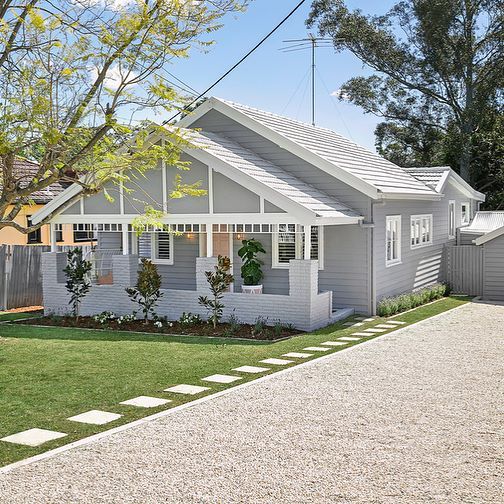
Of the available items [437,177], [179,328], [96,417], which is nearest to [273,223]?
[179,328]

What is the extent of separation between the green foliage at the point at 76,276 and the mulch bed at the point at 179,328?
41 centimetres

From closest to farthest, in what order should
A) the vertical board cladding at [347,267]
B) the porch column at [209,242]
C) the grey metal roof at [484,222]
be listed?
the porch column at [209,242]
the vertical board cladding at [347,267]
the grey metal roof at [484,222]

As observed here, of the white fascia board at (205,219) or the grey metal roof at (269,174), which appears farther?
the grey metal roof at (269,174)

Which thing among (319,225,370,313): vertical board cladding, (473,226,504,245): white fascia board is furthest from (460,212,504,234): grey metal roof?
(319,225,370,313): vertical board cladding

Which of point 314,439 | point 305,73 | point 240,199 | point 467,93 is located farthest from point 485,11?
point 314,439

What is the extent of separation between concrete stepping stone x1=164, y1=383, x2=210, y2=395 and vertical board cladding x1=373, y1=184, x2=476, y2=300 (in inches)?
330

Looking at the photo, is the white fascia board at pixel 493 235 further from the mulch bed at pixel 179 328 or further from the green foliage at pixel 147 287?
the green foliage at pixel 147 287

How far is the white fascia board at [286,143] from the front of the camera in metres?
16.6

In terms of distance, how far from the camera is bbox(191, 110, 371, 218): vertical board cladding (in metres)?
17.1

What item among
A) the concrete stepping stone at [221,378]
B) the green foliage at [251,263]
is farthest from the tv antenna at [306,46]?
the concrete stepping stone at [221,378]

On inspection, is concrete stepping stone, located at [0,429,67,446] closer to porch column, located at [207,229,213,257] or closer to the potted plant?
porch column, located at [207,229,213,257]

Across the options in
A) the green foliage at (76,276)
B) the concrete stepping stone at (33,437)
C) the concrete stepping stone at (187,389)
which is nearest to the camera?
the concrete stepping stone at (33,437)

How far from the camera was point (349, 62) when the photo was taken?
4531cm

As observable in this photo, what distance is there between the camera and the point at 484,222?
25.6m
